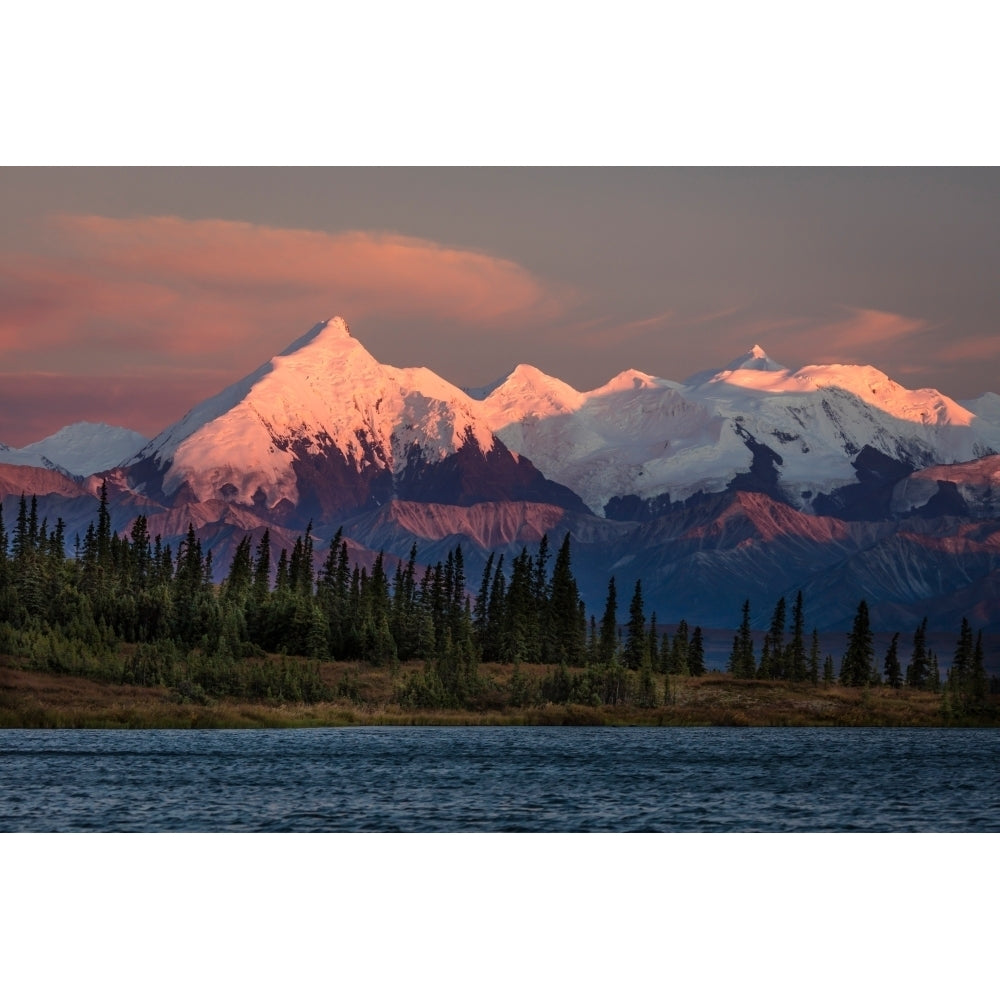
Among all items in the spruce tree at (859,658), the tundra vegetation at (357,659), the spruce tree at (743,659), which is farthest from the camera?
the spruce tree at (743,659)

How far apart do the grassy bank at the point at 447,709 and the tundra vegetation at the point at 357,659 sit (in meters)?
0.22

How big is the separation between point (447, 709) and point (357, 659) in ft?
61.1

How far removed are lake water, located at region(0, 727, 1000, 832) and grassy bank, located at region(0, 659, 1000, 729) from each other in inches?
331

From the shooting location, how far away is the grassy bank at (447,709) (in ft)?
346

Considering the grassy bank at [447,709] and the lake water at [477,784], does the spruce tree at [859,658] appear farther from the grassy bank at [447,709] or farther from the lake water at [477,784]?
the lake water at [477,784]

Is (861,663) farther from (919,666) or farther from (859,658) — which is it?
(919,666)

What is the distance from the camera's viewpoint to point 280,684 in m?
117

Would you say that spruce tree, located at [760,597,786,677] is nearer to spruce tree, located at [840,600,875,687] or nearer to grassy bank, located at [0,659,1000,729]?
spruce tree, located at [840,600,875,687]

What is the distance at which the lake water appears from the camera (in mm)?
53906

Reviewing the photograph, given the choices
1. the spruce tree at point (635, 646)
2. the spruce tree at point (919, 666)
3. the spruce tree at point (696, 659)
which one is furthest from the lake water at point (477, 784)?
the spruce tree at point (919, 666)

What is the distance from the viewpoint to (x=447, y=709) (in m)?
120

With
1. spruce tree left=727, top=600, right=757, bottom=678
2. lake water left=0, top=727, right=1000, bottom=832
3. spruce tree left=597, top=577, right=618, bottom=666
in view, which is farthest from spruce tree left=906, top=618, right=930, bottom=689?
lake water left=0, top=727, right=1000, bottom=832
